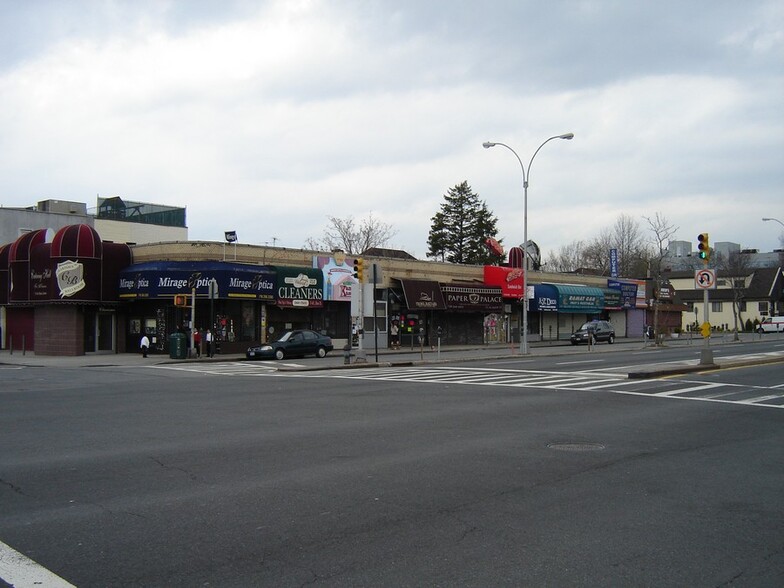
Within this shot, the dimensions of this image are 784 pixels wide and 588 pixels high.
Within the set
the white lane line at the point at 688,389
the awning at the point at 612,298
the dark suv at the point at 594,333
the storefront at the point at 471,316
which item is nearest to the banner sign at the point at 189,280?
the storefront at the point at 471,316

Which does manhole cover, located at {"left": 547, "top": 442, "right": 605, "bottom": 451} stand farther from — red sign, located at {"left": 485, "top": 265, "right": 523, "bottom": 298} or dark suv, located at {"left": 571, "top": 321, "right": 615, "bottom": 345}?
red sign, located at {"left": 485, "top": 265, "right": 523, "bottom": 298}

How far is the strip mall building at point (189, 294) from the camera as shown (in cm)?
3769

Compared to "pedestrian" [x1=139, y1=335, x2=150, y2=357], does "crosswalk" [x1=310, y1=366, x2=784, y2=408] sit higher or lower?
lower

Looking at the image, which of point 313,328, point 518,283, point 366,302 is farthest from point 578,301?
point 313,328

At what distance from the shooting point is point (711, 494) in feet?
26.3

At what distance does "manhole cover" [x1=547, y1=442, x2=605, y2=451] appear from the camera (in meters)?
10.5

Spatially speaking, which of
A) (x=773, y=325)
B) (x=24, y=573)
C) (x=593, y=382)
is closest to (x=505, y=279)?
(x=593, y=382)

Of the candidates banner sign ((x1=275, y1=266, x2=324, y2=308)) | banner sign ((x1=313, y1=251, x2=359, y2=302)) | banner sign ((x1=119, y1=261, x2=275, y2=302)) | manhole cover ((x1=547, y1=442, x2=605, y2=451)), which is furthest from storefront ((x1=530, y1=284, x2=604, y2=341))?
manhole cover ((x1=547, y1=442, x2=605, y2=451))

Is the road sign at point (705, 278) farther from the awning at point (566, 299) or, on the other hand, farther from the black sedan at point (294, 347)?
the awning at point (566, 299)

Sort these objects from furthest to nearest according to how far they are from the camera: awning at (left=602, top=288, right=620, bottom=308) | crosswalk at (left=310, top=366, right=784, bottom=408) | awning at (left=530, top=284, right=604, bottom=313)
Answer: awning at (left=602, top=288, right=620, bottom=308), awning at (left=530, top=284, right=604, bottom=313), crosswalk at (left=310, top=366, right=784, bottom=408)

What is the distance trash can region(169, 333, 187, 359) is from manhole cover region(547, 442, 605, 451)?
2683 cm

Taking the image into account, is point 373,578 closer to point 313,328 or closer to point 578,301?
point 313,328

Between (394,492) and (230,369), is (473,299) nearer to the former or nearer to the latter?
(230,369)

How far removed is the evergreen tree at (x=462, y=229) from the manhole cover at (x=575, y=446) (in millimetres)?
79482
